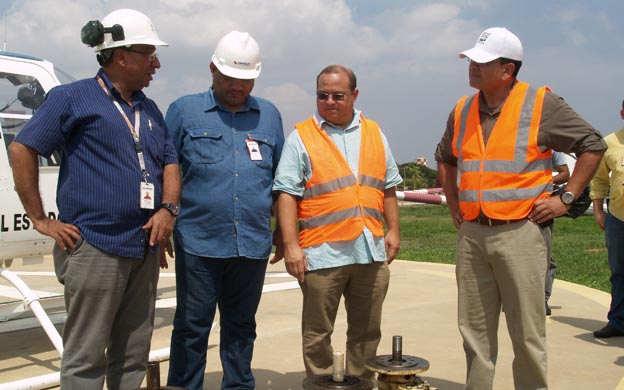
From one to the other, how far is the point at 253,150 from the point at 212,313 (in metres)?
0.95

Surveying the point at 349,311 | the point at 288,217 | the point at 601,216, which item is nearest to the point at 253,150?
the point at 288,217

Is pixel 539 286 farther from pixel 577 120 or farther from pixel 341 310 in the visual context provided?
pixel 341 310

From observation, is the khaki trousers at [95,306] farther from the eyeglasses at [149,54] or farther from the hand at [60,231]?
the eyeglasses at [149,54]

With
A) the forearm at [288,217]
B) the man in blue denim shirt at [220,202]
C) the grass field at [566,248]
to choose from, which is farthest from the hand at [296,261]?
the grass field at [566,248]

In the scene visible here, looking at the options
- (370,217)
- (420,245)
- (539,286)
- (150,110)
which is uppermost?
(150,110)

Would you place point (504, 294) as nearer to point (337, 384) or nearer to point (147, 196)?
point (337, 384)

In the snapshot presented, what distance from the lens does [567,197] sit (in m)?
3.76

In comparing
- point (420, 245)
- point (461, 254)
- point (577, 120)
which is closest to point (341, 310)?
point (461, 254)

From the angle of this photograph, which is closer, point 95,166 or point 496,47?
point 95,166

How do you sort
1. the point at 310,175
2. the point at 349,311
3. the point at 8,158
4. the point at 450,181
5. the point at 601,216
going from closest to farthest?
the point at 310,175 < the point at 349,311 < the point at 450,181 < the point at 8,158 < the point at 601,216

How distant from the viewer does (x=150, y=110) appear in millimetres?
3543

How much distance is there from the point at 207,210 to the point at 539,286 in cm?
183

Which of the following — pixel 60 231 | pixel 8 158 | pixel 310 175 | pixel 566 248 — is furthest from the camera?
pixel 566 248

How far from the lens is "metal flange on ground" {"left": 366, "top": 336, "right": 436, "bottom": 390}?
140 inches
